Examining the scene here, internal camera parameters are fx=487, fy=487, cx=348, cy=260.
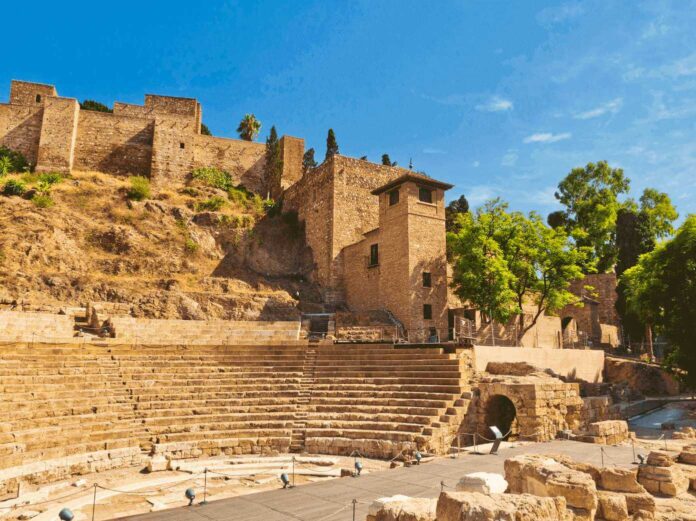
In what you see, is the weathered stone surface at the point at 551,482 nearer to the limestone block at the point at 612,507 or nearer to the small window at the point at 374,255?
the limestone block at the point at 612,507

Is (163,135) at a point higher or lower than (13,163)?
higher

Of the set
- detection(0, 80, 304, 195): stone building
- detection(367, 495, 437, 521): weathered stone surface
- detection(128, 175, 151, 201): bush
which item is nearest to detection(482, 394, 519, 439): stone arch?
detection(367, 495, 437, 521): weathered stone surface

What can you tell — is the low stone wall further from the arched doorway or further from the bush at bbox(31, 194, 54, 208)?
the bush at bbox(31, 194, 54, 208)

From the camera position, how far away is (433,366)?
17391 mm

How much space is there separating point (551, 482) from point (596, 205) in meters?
42.4

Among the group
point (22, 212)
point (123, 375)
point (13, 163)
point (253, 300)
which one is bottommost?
point (123, 375)

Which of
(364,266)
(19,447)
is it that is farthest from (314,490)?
(364,266)

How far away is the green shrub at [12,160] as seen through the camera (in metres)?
34.7

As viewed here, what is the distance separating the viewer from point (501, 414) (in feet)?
58.0

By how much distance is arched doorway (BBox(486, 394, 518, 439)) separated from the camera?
54.4 ft

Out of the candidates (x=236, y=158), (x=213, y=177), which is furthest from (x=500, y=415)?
(x=236, y=158)

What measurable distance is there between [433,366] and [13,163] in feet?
113

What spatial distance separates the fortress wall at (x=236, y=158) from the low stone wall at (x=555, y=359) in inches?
1052

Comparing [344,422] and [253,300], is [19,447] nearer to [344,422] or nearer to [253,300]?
[344,422]
